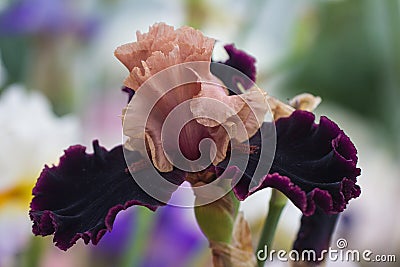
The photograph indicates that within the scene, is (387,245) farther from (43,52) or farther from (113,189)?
(113,189)

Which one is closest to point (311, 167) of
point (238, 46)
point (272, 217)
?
point (272, 217)

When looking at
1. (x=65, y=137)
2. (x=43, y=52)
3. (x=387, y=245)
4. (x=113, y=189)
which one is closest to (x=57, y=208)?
(x=113, y=189)

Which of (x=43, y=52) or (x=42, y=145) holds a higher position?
(x=43, y=52)

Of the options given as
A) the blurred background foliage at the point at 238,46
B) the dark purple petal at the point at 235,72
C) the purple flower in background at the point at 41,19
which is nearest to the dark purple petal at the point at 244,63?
the dark purple petal at the point at 235,72

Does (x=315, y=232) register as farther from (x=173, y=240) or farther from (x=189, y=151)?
(x=173, y=240)

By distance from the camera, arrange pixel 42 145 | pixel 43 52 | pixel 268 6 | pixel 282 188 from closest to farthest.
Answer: pixel 282 188
pixel 42 145
pixel 43 52
pixel 268 6

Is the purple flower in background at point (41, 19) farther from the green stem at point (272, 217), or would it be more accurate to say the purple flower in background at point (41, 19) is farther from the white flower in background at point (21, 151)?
Answer: the green stem at point (272, 217)
